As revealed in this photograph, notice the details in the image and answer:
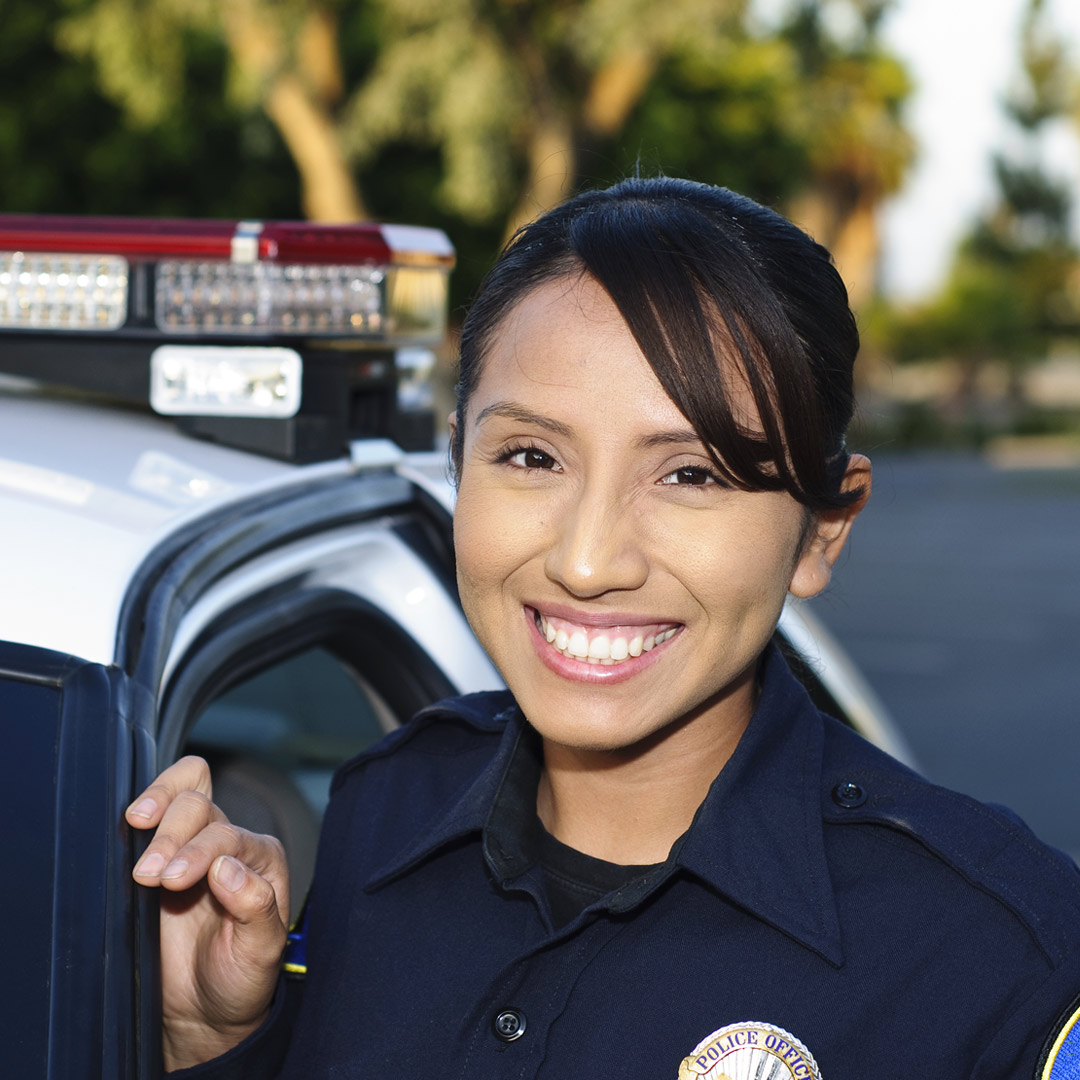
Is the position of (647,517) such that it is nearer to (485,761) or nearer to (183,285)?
(485,761)

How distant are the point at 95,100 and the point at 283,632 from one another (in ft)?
53.3

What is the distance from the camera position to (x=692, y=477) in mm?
1351

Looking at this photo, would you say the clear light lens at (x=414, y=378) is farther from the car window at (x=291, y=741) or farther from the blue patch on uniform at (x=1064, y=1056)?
the blue patch on uniform at (x=1064, y=1056)

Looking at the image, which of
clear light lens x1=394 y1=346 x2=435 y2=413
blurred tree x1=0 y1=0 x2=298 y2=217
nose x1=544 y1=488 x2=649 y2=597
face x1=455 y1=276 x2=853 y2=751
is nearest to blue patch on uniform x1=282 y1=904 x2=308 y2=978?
face x1=455 y1=276 x2=853 y2=751

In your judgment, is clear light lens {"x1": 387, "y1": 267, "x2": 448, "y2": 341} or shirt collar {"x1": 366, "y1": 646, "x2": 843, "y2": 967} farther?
clear light lens {"x1": 387, "y1": 267, "x2": 448, "y2": 341}

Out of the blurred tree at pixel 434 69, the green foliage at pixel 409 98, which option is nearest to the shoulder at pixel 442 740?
the green foliage at pixel 409 98

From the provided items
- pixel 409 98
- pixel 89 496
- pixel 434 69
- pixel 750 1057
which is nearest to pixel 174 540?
pixel 89 496

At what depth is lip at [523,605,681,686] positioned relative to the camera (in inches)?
53.1

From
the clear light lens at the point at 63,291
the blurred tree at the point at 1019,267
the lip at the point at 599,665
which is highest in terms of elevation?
the clear light lens at the point at 63,291

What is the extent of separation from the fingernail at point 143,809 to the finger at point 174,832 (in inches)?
1.0

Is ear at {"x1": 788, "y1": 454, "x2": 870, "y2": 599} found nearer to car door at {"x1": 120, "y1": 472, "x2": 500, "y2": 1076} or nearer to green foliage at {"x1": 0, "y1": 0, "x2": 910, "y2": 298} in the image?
car door at {"x1": 120, "y1": 472, "x2": 500, "y2": 1076}

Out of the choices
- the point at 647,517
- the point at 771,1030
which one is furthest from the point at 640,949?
the point at 647,517

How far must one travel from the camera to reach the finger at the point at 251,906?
4.47 feet

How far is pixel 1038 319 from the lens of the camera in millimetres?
45938
